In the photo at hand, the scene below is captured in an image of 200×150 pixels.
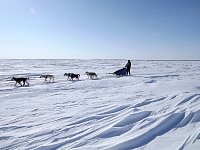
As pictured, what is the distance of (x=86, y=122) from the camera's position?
16.3ft

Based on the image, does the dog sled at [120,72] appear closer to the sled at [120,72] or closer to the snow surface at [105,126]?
the sled at [120,72]

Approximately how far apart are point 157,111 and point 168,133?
4.74ft

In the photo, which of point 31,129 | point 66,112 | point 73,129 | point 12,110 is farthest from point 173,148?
point 12,110

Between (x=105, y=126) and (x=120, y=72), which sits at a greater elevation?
(x=120, y=72)

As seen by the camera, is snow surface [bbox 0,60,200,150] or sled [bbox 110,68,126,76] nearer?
snow surface [bbox 0,60,200,150]

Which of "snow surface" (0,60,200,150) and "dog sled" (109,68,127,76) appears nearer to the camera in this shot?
"snow surface" (0,60,200,150)

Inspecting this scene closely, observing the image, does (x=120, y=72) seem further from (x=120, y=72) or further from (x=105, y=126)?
(x=105, y=126)

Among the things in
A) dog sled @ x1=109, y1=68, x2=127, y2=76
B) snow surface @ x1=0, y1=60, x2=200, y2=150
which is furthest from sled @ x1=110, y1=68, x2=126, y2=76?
snow surface @ x1=0, y1=60, x2=200, y2=150

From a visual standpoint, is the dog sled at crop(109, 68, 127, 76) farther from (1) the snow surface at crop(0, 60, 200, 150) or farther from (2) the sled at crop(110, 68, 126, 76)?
(1) the snow surface at crop(0, 60, 200, 150)

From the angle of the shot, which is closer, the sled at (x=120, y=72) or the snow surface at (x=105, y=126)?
the snow surface at (x=105, y=126)

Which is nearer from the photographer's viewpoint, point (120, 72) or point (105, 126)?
point (105, 126)

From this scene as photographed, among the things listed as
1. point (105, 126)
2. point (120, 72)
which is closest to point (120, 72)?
point (120, 72)

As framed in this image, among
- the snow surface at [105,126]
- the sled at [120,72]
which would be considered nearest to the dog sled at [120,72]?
the sled at [120,72]

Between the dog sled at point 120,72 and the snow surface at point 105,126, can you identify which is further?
the dog sled at point 120,72
